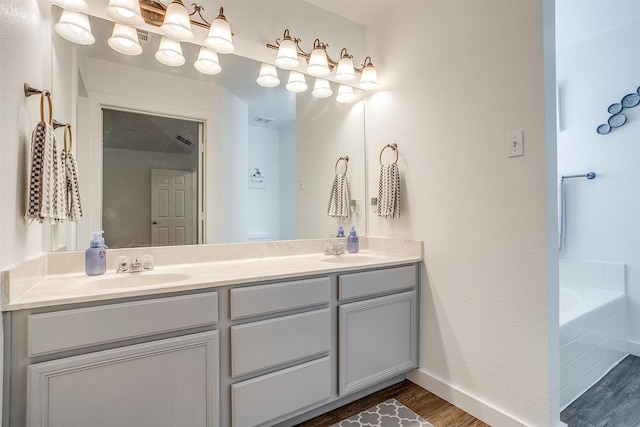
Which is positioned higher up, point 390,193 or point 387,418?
point 390,193

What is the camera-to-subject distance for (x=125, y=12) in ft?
4.68

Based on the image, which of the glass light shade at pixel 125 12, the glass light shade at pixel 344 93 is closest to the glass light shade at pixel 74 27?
the glass light shade at pixel 125 12

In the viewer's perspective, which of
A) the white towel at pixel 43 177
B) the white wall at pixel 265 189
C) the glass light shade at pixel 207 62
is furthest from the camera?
the white wall at pixel 265 189

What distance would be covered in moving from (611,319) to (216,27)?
3077 mm

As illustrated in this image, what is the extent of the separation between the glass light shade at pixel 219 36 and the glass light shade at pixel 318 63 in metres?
0.52

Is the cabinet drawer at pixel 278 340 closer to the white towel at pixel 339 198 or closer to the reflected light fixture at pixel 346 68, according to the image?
the white towel at pixel 339 198

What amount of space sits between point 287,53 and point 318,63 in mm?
209

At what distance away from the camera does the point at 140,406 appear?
3.77ft

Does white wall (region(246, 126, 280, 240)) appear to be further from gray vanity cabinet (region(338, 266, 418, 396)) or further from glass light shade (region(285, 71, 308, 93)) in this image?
gray vanity cabinet (region(338, 266, 418, 396))

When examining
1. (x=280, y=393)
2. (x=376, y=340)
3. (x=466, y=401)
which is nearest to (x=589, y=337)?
(x=466, y=401)

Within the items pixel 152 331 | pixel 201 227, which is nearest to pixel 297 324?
pixel 152 331

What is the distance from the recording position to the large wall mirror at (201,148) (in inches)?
60.0

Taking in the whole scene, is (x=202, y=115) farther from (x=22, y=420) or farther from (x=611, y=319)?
(x=611, y=319)

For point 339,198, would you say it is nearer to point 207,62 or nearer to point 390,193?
point 390,193
